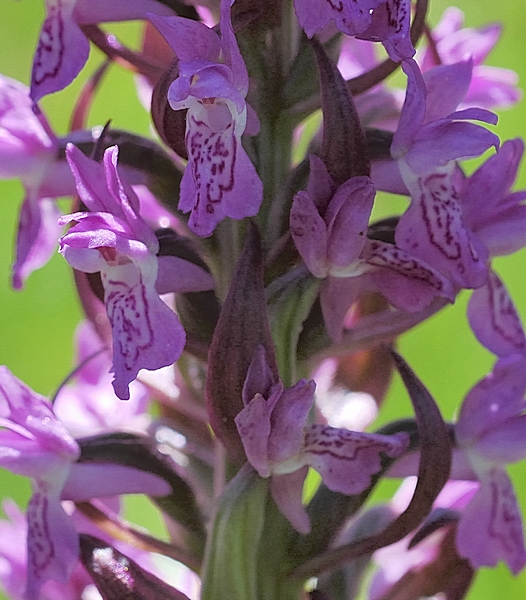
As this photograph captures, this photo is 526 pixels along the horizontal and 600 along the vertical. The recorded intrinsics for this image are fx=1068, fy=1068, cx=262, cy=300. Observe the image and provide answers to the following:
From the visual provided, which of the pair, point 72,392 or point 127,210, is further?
point 72,392

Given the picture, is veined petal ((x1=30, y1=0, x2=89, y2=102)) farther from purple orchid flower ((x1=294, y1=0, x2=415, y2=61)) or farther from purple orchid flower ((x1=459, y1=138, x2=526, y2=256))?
purple orchid flower ((x1=459, y1=138, x2=526, y2=256))

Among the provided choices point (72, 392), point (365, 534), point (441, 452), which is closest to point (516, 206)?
point (441, 452)

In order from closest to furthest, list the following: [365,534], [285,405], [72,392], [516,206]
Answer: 1. [285,405]
2. [516,206]
3. [365,534]
4. [72,392]

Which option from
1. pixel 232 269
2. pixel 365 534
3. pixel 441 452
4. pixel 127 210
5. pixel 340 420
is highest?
pixel 127 210

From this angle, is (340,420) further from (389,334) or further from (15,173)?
(15,173)

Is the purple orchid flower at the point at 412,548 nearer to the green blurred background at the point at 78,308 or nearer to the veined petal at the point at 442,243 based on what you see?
the veined petal at the point at 442,243

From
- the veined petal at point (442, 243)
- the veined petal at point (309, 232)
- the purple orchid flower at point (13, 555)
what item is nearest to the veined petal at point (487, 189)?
the veined petal at point (442, 243)

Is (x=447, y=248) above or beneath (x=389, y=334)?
above
